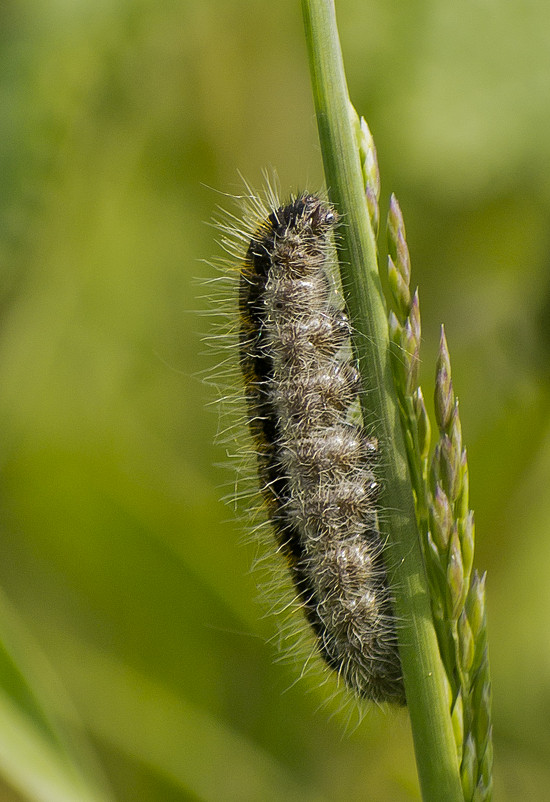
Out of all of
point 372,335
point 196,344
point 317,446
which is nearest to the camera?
point 372,335

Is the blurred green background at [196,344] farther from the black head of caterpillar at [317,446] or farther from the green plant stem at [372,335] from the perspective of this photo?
the green plant stem at [372,335]

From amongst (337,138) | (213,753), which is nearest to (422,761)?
(337,138)

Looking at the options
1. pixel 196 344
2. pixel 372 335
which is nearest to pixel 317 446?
pixel 372 335

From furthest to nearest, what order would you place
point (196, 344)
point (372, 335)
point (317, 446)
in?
point (196, 344)
point (317, 446)
point (372, 335)

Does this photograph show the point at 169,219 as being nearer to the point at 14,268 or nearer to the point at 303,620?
the point at 14,268

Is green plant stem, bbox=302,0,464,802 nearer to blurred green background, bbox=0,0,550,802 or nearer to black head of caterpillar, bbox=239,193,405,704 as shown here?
black head of caterpillar, bbox=239,193,405,704

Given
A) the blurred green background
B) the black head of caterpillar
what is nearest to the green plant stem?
the black head of caterpillar

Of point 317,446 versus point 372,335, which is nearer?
point 372,335

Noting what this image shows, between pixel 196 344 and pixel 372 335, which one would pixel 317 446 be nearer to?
pixel 372 335
